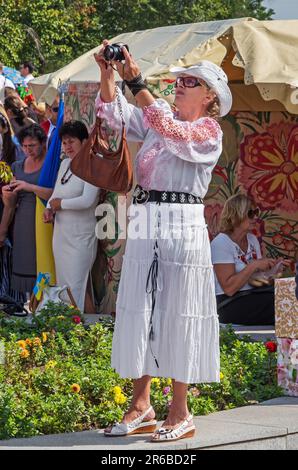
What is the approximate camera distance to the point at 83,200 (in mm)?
11500

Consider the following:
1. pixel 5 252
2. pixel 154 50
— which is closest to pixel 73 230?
pixel 5 252

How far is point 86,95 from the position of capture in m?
12.2

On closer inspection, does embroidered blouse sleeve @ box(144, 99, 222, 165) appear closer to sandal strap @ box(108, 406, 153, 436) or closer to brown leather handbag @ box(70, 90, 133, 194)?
brown leather handbag @ box(70, 90, 133, 194)

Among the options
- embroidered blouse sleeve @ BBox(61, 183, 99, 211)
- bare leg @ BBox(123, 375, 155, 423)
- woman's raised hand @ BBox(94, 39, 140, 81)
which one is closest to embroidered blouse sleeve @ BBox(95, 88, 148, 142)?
woman's raised hand @ BBox(94, 39, 140, 81)

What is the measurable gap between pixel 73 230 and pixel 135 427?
550 cm

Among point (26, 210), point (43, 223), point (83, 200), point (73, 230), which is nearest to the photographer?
point (83, 200)

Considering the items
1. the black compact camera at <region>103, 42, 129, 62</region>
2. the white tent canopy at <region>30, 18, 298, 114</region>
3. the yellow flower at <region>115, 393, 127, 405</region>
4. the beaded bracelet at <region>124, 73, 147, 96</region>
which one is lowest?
the yellow flower at <region>115, 393, 127, 405</region>

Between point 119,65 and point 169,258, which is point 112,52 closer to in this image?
point 119,65

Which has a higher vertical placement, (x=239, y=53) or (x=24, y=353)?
(x=239, y=53)

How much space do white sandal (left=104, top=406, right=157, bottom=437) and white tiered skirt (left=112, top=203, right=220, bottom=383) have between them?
30 centimetres

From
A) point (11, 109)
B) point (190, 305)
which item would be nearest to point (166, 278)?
point (190, 305)

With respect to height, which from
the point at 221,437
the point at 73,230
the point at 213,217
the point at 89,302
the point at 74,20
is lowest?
the point at 221,437

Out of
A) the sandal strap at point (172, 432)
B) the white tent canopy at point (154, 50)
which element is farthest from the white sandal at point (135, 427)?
the white tent canopy at point (154, 50)

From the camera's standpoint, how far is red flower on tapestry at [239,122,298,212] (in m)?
12.3
